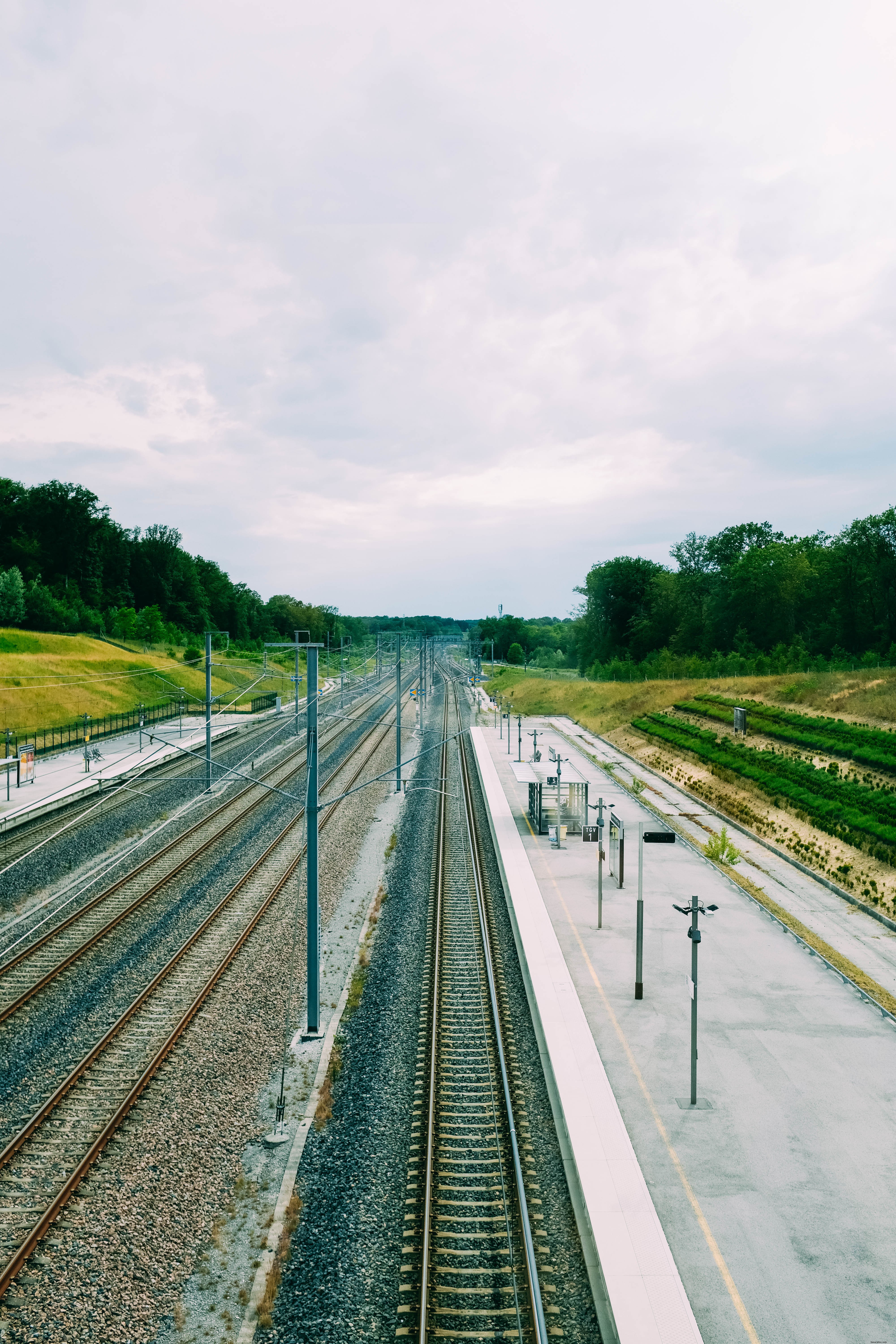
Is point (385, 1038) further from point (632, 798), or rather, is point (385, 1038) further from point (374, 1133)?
point (632, 798)

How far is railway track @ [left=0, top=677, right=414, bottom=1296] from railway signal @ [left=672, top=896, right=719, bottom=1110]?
27.9 feet

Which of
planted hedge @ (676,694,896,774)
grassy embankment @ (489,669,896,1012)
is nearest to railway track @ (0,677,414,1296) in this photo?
grassy embankment @ (489,669,896,1012)

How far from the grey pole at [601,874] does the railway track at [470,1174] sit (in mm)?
2709

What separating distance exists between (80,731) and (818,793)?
4200cm

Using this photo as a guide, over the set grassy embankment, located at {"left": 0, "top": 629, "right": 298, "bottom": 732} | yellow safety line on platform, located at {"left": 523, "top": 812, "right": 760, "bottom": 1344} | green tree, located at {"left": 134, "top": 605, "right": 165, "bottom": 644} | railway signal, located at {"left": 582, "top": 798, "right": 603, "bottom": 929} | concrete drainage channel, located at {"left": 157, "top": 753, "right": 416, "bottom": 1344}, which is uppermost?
green tree, located at {"left": 134, "top": 605, "right": 165, "bottom": 644}

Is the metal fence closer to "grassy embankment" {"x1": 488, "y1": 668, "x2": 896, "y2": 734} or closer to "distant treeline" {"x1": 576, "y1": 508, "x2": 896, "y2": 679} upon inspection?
"grassy embankment" {"x1": 488, "y1": 668, "x2": 896, "y2": 734}

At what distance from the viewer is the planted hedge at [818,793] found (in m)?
26.7

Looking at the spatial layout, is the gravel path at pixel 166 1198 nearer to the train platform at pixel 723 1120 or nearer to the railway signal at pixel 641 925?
the train platform at pixel 723 1120

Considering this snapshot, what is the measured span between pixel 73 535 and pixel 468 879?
9659 cm

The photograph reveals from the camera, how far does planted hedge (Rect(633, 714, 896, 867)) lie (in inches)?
1051

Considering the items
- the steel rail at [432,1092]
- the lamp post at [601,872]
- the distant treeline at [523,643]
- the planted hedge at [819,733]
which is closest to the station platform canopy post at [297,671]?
the steel rail at [432,1092]

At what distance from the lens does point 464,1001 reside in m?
15.4

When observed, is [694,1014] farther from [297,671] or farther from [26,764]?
[26,764]

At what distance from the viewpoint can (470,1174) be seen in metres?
10.5
